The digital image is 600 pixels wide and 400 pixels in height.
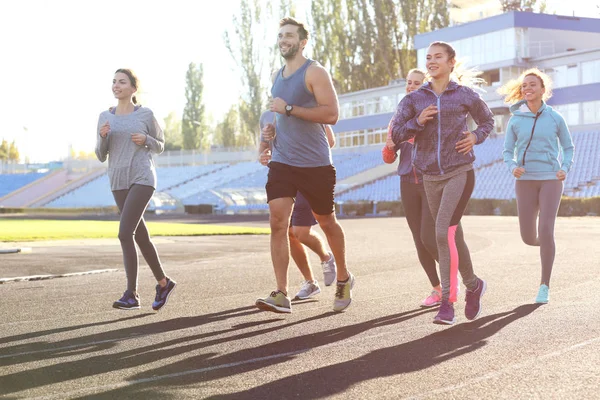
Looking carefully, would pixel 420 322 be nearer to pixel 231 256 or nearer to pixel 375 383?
pixel 375 383

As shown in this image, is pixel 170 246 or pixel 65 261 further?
pixel 170 246

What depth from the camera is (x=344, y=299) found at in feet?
26.5

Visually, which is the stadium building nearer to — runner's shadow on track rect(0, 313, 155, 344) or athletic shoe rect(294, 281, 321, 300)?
athletic shoe rect(294, 281, 321, 300)

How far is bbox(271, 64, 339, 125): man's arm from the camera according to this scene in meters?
7.52

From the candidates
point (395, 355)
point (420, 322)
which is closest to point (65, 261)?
point (420, 322)

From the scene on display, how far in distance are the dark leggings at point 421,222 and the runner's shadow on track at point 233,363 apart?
1.13 meters

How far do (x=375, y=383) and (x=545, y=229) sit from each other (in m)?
4.31

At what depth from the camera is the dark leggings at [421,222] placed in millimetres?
8102

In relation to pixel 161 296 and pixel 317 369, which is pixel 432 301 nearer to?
pixel 161 296

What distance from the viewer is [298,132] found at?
303 inches

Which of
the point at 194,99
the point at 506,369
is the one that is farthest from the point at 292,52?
the point at 194,99

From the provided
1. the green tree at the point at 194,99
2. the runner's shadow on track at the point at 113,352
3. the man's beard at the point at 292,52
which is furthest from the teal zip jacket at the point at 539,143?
the green tree at the point at 194,99

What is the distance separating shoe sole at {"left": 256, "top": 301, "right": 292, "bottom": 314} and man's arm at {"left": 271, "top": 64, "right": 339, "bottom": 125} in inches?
56.1

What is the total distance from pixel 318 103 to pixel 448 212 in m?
1.31
